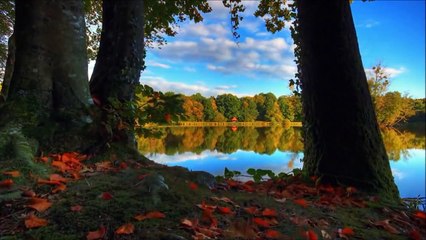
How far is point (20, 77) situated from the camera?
11.7 ft

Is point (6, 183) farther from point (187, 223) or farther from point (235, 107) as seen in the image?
point (235, 107)

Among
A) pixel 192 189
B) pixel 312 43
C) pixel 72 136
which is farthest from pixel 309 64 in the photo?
pixel 72 136

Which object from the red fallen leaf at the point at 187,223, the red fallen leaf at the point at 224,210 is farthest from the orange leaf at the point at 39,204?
the red fallen leaf at the point at 224,210

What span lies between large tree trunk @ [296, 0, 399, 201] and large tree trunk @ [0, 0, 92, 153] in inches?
108

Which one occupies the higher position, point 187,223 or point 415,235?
point 187,223

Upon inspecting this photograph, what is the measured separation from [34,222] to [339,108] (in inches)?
138

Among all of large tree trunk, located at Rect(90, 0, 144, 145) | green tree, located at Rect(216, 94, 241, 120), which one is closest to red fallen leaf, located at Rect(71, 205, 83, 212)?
large tree trunk, located at Rect(90, 0, 144, 145)

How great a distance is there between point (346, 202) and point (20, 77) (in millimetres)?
3494

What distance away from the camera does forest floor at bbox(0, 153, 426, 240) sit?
74.8 inches

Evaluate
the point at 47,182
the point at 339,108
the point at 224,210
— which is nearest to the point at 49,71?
the point at 47,182

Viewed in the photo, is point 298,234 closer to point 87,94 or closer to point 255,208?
point 255,208

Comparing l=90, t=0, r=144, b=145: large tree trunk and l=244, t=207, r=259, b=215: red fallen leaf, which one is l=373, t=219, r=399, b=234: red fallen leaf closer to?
l=244, t=207, r=259, b=215: red fallen leaf

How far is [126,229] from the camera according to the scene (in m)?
1.86

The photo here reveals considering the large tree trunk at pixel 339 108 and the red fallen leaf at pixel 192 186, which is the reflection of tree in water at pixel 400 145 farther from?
the red fallen leaf at pixel 192 186
